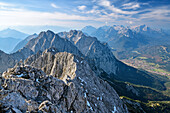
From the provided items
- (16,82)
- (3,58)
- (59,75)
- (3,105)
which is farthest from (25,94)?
(3,58)

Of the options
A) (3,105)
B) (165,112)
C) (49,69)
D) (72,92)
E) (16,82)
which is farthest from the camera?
(165,112)

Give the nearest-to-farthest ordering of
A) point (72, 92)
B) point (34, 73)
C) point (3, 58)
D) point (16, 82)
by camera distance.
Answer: point (16, 82)
point (34, 73)
point (72, 92)
point (3, 58)

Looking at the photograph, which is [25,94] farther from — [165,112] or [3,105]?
[165,112]

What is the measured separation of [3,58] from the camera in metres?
178

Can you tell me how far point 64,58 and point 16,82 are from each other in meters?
54.6

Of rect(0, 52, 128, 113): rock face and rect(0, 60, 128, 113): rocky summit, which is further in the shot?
rect(0, 52, 128, 113): rock face

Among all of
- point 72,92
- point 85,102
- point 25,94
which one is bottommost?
point 85,102

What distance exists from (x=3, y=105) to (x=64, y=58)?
64.2 meters

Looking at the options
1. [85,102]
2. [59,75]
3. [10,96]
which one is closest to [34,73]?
[10,96]

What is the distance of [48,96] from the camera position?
3619 centimetres

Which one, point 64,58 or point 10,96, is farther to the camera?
point 64,58

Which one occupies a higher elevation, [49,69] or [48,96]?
[48,96]

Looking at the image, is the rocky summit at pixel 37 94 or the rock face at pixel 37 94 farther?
the rock face at pixel 37 94

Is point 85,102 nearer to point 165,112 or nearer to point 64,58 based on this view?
point 64,58
